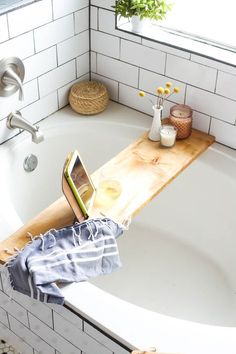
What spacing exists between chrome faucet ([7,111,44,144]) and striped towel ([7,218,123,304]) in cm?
46

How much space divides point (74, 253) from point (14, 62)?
0.77 meters

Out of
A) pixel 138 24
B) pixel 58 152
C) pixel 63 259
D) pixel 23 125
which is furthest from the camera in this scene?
pixel 58 152

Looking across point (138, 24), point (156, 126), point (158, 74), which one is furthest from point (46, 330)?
point (138, 24)

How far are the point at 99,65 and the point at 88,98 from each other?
18cm

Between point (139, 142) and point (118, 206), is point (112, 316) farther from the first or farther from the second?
point (139, 142)

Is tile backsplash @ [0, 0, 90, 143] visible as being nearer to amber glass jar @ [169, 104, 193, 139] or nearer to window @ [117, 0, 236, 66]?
window @ [117, 0, 236, 66]

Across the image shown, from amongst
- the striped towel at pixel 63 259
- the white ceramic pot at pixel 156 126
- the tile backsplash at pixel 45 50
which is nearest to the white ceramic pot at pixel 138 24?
the tile backsplash at pixel 45 50

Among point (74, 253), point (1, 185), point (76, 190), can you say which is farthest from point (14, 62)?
point (74, 253)

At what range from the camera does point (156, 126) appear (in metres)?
2.21

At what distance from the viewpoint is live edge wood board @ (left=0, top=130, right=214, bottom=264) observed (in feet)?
6.06

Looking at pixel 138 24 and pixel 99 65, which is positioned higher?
pixel 138 24

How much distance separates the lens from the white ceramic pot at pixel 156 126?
2.16 m

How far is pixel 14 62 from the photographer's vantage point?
207cm

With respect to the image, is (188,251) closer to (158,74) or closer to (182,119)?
(182,119)
